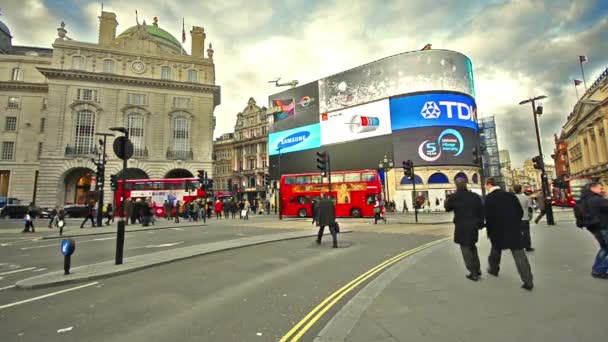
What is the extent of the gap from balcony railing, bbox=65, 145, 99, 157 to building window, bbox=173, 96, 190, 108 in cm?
1171

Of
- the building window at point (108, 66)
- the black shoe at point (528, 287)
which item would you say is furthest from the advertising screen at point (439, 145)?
the building window at point (108, 66)

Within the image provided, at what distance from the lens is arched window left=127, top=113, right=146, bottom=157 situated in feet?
128

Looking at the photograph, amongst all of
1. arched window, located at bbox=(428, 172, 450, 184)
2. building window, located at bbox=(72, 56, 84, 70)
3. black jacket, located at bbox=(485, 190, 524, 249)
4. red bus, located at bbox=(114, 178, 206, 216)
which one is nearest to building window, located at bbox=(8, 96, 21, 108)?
building window, located at bbox=(72, 56, 84, 70)

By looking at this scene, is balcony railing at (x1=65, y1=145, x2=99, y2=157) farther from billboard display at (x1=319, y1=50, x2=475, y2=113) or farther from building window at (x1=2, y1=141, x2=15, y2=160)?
billboard display at (x1=319, y1=50, x2=475, y2=113)

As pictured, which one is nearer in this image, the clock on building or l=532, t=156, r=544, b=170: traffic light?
l=532, t=156, r=544, b=170: traffic light

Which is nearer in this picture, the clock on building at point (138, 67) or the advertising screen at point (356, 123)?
the clock on building at point (138, 67)

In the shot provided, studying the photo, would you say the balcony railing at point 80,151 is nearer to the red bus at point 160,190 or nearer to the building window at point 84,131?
the building window at point 84,131

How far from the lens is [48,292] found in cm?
503

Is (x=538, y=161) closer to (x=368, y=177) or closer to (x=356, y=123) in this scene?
(x=368, y=177)

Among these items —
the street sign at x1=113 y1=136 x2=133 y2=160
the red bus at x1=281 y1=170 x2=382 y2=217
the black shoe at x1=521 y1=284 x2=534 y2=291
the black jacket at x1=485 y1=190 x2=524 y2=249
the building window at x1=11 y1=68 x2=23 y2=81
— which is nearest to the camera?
the black shoe at x1=521 y1=284 x2=534 y2=291

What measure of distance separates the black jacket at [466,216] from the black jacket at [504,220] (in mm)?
241

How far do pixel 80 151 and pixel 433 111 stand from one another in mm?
48122

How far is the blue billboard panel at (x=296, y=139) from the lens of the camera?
52.7m

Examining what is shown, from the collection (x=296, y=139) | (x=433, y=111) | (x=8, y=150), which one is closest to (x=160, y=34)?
(x=8, y=150)
